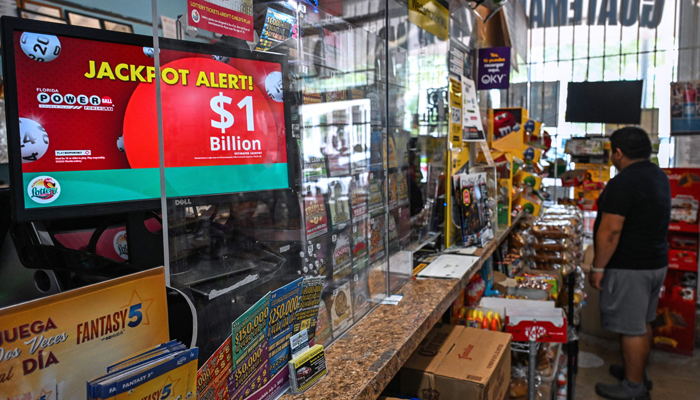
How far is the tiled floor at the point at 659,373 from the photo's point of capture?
3.61 m

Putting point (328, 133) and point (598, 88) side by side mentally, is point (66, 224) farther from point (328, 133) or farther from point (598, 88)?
point (598, 88)

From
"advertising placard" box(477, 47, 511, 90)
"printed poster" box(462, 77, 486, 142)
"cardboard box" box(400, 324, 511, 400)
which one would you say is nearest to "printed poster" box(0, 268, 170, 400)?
"cardboard box" box(400, 324, 511, 400)

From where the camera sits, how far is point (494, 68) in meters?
3.26

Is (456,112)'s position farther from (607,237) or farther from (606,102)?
(606,102)

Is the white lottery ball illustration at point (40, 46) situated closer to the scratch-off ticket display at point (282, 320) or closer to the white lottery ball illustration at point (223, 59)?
the white lottery ball illustration at point (223, 59)

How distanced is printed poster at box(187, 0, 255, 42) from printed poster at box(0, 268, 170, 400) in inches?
19.5

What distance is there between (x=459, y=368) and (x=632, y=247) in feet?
7.13

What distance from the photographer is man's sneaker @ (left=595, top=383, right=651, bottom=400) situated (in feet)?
11.3

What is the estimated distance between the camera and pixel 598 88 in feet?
16.5

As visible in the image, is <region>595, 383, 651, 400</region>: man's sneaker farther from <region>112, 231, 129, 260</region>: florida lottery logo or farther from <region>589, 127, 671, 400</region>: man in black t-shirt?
<region>112, 231, 129, 260</region>: florida lottery logo

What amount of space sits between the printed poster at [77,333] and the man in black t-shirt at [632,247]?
125 inches

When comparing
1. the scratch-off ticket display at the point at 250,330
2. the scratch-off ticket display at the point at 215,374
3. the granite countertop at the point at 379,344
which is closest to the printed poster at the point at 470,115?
the granite countertop at the point at 379,344

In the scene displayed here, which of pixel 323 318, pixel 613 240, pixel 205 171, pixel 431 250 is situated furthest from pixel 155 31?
pixel 613 240

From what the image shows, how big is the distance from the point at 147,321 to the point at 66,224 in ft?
1.26
